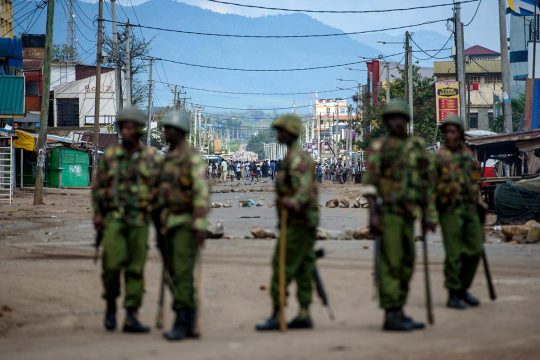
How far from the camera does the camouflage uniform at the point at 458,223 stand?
10.5 m

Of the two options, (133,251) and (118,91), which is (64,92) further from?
(133,251)

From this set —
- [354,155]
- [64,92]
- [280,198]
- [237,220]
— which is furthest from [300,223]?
[354,155]

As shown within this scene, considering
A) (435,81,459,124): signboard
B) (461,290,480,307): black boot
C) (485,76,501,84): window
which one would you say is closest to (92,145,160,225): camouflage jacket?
(461,290,480,307): black boot

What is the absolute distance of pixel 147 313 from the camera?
417 inches

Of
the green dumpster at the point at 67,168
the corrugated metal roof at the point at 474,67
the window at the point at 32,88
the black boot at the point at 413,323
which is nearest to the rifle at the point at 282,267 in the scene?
the black boot at the point at 413,323

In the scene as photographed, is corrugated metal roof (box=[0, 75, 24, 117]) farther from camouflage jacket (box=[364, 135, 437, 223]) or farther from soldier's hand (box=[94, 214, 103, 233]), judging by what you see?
camouflage jacket (box=[364, 135, 437, 223])

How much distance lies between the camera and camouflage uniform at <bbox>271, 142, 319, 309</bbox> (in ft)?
29.5

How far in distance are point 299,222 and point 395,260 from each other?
0.87 meters

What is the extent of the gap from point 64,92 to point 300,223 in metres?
72.8

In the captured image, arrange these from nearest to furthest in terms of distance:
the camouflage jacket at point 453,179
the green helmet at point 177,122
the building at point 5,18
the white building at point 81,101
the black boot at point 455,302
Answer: the green helmet at point 177,122 < the black boot at point 455,302 < the camouflage jacket at point 453,179 < the building at point 5,18 < the white building at point 81,101

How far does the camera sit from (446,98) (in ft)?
161

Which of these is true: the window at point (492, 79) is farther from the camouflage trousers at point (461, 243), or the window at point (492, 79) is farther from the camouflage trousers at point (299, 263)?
the camouflage trousers at point (299, 263)

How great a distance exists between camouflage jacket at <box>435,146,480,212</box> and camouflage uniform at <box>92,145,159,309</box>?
314cm

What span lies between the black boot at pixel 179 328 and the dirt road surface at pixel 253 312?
9 cm
